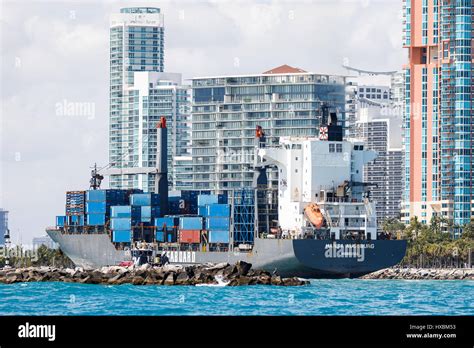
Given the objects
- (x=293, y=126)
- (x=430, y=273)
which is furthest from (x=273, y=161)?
(x=293, y=126)

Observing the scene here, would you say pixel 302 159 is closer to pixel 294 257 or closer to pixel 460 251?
pixel 294 257

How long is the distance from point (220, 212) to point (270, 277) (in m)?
15.0

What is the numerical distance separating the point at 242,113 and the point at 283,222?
58074mm

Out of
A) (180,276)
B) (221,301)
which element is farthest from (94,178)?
(221,301)

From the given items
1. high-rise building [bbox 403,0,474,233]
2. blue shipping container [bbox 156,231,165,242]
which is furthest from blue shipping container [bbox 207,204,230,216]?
high-rise building [bbox 403,0,474,233]

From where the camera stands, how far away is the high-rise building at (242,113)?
141m

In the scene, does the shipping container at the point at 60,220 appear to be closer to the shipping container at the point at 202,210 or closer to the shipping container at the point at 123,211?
the shipping container at the point at 123,211

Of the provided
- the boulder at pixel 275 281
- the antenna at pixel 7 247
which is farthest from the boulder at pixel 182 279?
the antenna at pixel 7 247

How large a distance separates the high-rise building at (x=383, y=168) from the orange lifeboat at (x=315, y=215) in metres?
82.2

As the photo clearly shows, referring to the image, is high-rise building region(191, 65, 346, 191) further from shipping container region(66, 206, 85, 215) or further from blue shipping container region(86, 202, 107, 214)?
blue shipping container region(86, 202, 107, 214)

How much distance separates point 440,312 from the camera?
47562 millimetres

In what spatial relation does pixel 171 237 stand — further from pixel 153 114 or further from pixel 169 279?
pixel 153 114

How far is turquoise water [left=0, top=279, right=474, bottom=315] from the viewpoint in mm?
46906
